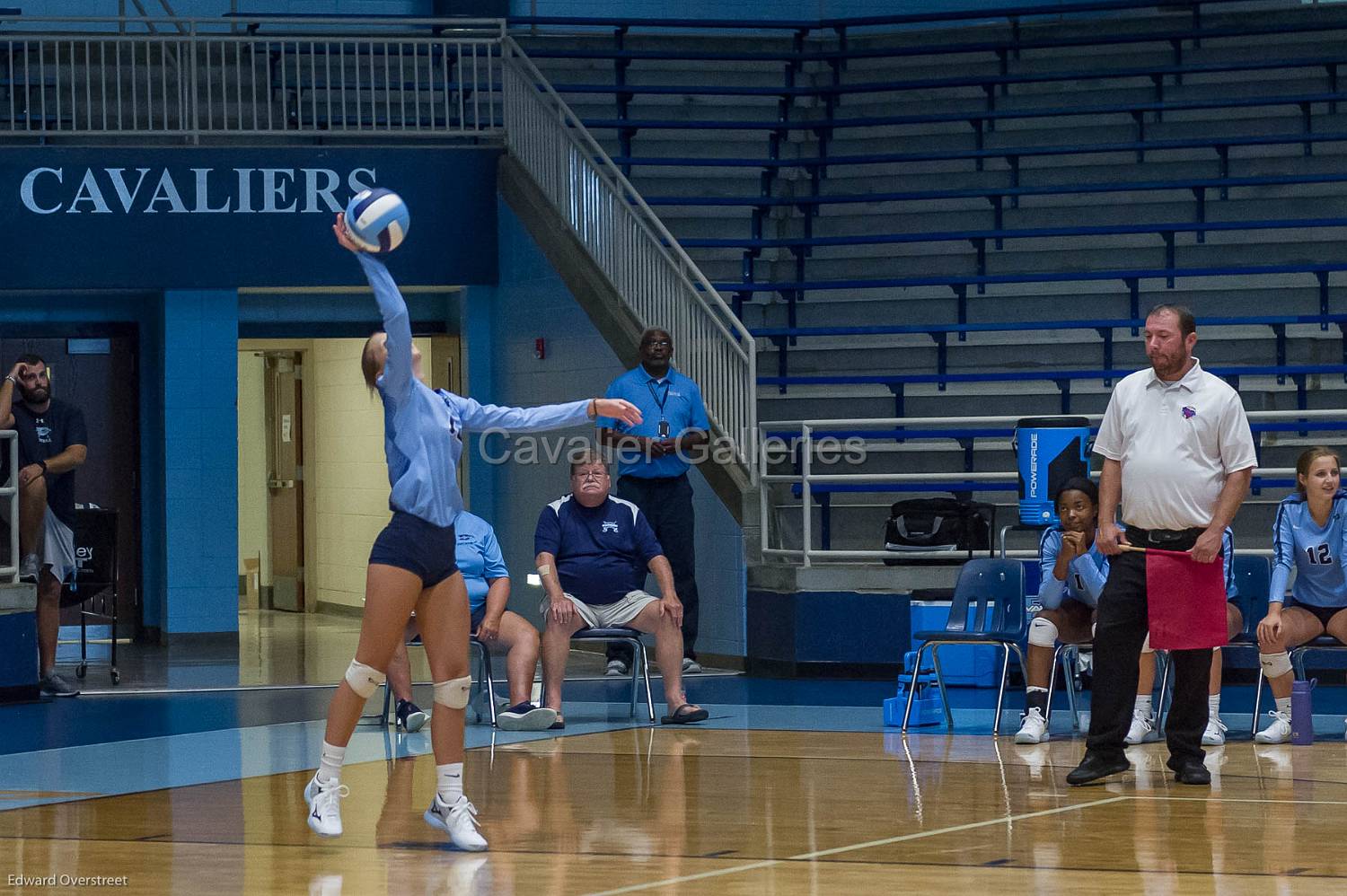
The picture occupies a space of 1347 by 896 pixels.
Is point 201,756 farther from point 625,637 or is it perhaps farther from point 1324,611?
point 1324,611

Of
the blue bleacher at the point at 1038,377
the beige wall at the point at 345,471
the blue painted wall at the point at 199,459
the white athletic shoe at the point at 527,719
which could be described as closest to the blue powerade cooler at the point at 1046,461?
the white athletic shoe at the point at 527,719

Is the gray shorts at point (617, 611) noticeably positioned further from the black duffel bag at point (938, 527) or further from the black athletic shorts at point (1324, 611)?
the black athletic shorts at point (1324, 611)

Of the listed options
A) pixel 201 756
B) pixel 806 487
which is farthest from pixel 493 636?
pixel 806 487

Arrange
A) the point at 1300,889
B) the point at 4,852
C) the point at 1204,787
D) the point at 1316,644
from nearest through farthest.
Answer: the point at 1300,889
the point at 4,852
the point at 1204,787
the point at 1316,644

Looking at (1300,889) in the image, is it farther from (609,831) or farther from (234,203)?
(234,203)

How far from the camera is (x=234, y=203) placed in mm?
12875

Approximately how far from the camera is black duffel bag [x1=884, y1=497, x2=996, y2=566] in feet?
33.8

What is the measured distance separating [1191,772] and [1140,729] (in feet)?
3.90

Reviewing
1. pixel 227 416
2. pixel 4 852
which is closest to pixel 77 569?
pixel 227 416

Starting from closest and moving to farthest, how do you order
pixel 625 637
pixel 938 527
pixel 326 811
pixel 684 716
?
1. pixel 326 811
2. pixel 684 716
3. pixel 625 637
4. pixel 938 527

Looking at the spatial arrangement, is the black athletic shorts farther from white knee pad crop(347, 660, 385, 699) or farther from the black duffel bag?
white knee pad crop(347, 660, 385, 699)

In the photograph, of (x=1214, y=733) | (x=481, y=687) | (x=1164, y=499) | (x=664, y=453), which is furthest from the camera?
(x=664, y=453)

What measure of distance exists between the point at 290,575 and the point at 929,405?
7.05m

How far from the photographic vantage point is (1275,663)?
800 cm
